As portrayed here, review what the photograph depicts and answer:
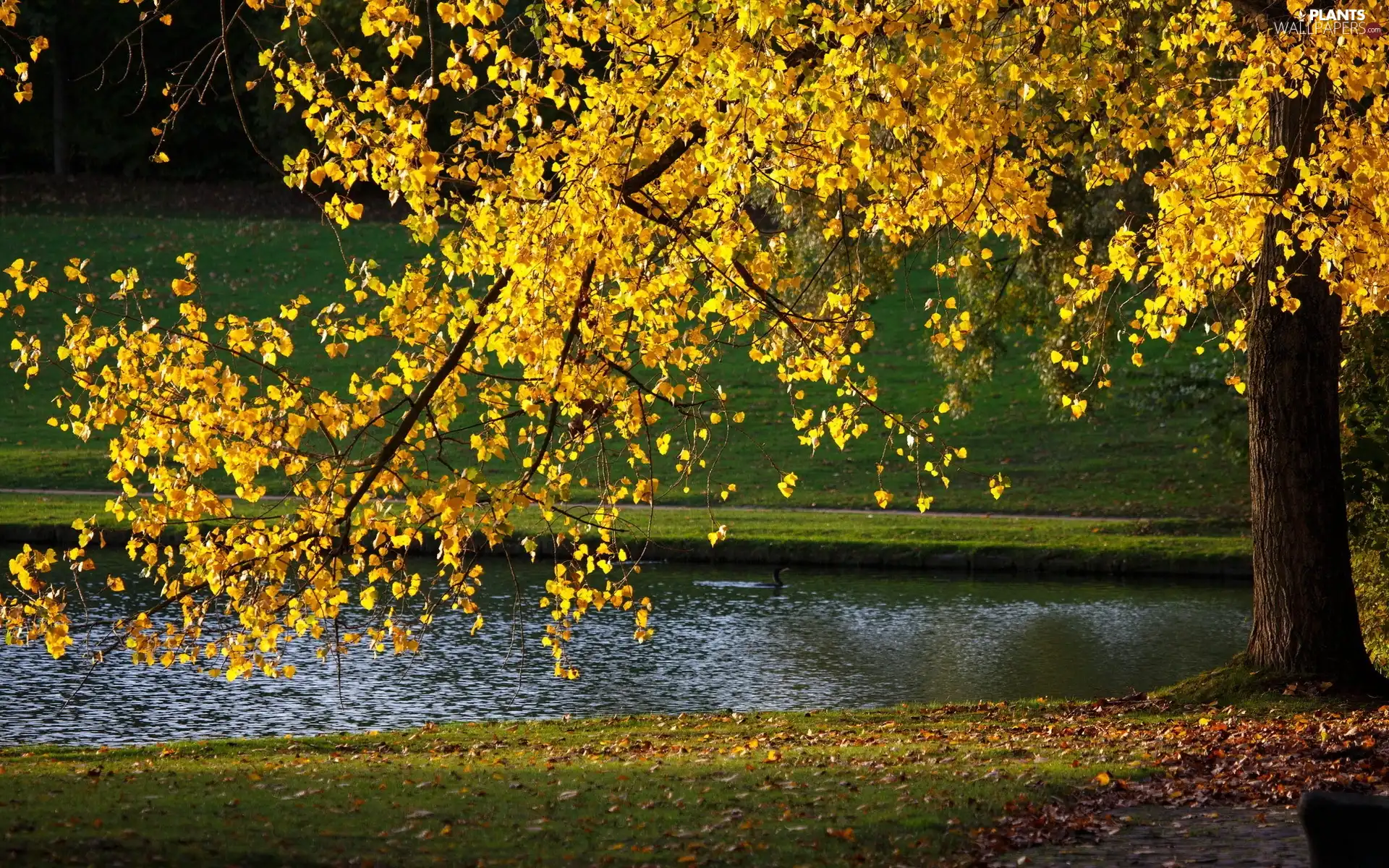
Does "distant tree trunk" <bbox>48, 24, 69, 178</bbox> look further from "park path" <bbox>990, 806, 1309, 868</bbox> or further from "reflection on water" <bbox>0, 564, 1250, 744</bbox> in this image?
"park path" <bbox>990, 806, 1309, 868</bbox>

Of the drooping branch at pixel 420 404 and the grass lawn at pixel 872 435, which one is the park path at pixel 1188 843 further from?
the grass lawn at pixel 872 435

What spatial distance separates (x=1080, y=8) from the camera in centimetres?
848

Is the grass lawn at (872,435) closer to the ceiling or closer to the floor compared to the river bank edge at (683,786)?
closer to the ceiling

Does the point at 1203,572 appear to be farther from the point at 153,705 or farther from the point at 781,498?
the point at 153,705

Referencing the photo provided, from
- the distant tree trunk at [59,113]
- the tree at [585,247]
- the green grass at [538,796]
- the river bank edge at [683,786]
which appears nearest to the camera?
the green grass at [538,796]

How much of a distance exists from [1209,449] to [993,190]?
71.7ft

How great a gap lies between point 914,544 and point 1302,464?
10263 mm

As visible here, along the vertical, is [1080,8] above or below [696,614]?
above

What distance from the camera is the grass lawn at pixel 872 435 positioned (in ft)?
85.8

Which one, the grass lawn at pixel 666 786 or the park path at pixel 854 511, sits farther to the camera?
the park path at pixel 854 511

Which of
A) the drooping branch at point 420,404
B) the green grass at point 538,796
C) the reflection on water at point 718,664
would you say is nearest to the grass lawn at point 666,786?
the green grass at point 538,796

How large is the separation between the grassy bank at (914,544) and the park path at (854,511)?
56.1 inches

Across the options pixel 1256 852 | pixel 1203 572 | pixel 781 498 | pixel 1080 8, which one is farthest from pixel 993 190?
pixel 781 498

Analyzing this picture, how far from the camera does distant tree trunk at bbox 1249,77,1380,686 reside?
10.4m
